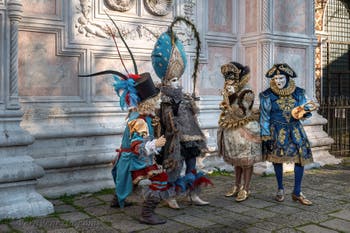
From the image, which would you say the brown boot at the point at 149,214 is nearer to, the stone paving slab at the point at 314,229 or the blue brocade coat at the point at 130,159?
the blue brocade coat at the point at 130,159

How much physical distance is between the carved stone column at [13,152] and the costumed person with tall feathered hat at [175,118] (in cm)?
144

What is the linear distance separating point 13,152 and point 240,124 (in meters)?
2.64

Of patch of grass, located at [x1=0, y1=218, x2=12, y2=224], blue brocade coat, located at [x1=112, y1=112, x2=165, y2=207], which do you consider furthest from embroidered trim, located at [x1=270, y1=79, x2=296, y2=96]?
patch of grass, located at [x1=0, y1=218, x2=12, y2=224]

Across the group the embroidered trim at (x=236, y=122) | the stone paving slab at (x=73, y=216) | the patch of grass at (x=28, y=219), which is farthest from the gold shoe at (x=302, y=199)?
the patch of grass at (x=28, y=219)

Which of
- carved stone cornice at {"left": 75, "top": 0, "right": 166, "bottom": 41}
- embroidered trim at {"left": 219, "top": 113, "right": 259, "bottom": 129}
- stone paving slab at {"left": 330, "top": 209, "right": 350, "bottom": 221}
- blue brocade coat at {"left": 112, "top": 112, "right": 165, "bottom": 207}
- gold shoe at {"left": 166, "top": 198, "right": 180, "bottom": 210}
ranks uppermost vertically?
carved stone cornice at {"left": 75, "top": 0, "right": 166, "bottom": 41}

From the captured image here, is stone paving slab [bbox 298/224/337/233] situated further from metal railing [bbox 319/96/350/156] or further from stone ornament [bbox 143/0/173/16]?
metal railing [bbox 319/96/350/156]

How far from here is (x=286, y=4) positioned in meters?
7.86

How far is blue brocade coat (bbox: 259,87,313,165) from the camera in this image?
5.14 metres

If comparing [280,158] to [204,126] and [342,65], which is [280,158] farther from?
[342,65]

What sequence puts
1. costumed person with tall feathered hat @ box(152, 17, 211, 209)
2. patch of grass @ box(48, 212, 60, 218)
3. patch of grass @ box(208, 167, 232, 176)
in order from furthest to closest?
patch of grass @ box(208, 167, 232, 176) < costumed person with tall feathered hat @ box(152, 17, 211, 209) < patch of grass @ box(48, 212, 60, 218)

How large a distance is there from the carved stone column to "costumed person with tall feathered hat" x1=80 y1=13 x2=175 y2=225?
98cm

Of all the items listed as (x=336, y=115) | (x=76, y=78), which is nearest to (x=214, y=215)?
(x=76, y=78)

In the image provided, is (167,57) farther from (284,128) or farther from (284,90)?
(284,128)

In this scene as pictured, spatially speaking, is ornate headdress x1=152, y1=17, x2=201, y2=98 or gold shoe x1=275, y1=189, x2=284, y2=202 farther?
gold shoe x1=275, y1=189, x2=284, y2=202
